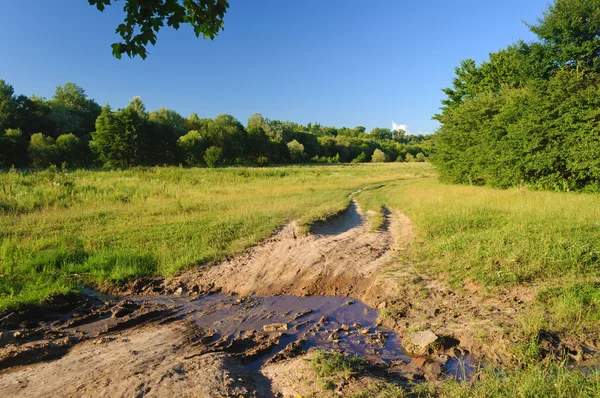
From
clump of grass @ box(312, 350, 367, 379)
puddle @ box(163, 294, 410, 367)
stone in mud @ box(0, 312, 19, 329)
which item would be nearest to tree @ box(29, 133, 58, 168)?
stone in mud @ box(0, 312, 19, 329)

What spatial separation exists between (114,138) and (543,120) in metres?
50.5

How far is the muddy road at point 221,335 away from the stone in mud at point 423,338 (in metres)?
0.08

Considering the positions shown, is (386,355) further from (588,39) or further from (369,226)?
(588,39)

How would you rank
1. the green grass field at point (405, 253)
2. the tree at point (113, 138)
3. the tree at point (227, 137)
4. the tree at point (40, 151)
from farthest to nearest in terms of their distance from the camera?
the tree at point (227, 137)
the tree at point (113, 138)
the tree at point (40, 151)
the green grass field at point (405, 253)

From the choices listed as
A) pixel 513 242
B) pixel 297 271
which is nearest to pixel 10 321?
pixel 297 271

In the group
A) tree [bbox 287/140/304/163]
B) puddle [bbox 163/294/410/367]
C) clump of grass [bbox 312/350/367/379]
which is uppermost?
tree [bbox 287/140/304/163]

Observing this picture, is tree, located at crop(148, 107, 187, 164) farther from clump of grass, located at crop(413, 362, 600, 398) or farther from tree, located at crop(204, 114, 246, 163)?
clump of grass, located at crop(413, 362, 600, 398)

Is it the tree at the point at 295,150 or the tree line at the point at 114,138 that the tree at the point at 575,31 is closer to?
the tree line at the point at 114,138

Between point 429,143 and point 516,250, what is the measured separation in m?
30.5

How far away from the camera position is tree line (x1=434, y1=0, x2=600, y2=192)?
55.2 feet

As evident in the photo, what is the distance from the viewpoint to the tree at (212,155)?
60.3m

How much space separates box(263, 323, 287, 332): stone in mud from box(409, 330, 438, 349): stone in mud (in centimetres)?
188

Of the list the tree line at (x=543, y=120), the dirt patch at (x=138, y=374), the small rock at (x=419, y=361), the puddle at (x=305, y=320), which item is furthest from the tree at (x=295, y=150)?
the small rock at (x=419, y=361)

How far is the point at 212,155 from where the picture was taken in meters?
61.0
